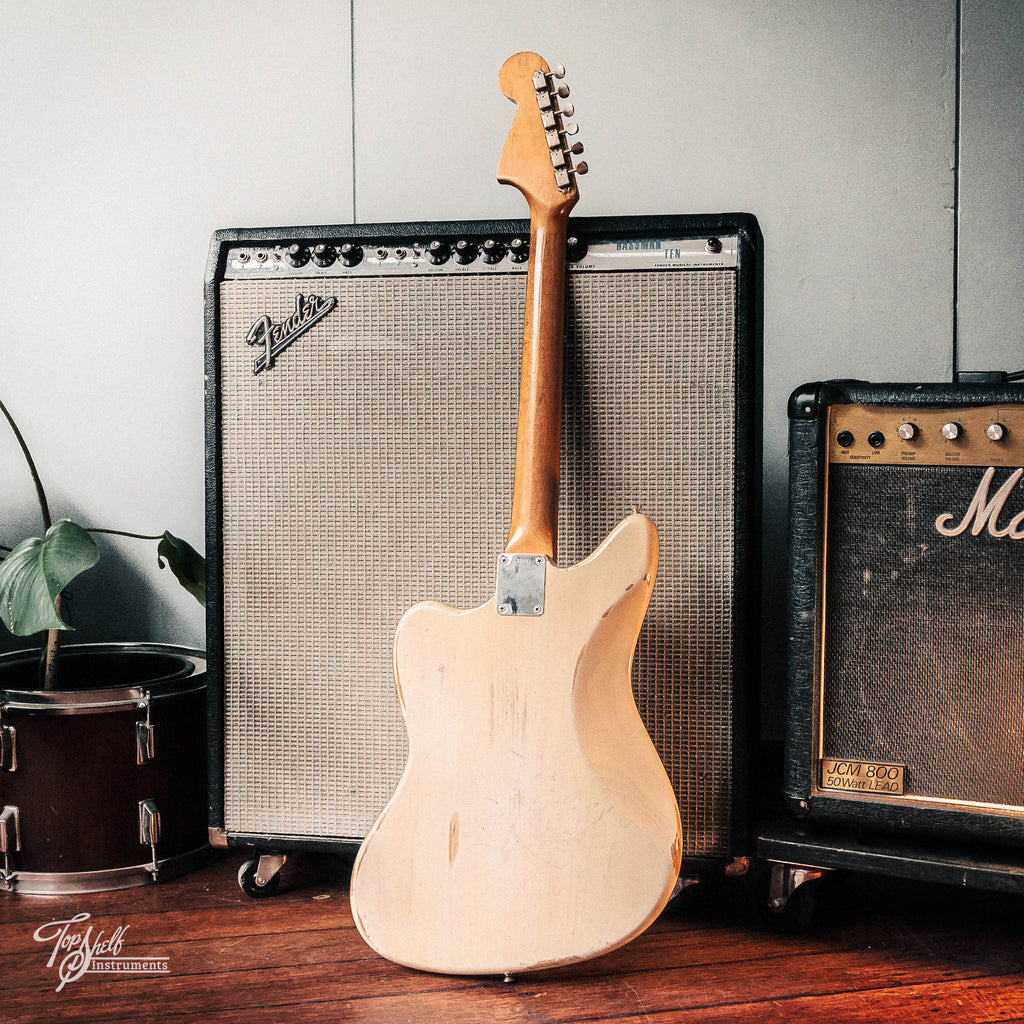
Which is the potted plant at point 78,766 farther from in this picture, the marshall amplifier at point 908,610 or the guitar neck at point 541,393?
the marshall amplifier at point 908,610

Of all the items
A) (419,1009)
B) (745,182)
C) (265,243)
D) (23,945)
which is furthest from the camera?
(745,182)

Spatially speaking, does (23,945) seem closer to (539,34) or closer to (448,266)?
(448,266)

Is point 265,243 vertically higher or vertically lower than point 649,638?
higher

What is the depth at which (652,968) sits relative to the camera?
3.06ft

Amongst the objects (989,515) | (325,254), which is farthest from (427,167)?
(989,515)

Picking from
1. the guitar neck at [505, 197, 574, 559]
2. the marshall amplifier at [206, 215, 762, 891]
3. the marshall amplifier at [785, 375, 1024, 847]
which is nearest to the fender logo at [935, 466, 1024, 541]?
the marshall amplifier at [785, 375, 1024, 847]

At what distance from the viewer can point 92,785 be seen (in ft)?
3.66

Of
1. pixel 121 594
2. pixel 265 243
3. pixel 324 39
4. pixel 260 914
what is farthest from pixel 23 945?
pixel 324 39

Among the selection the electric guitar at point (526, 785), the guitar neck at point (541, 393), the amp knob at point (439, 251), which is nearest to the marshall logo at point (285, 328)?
the amp knob at point (439, 251)

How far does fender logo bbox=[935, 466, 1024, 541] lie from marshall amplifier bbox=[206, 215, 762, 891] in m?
0.21

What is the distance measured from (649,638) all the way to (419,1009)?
1.46ft

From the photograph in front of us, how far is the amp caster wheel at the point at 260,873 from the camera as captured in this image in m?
1.11

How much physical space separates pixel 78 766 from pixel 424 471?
1.87ft

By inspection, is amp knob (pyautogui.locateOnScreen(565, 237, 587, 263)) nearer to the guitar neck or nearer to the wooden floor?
the guitar neck
